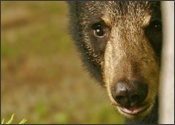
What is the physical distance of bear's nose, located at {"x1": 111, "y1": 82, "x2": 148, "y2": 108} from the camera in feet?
14.3

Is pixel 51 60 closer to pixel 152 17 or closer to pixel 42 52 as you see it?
pixel 42 52

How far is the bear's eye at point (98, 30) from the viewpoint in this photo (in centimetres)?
525

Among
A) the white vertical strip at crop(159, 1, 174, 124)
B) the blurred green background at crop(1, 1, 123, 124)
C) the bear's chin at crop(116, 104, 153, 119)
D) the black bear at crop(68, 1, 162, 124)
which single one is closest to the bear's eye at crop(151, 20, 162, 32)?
Answer: the black bear at crop(68, 1, 162, 124)

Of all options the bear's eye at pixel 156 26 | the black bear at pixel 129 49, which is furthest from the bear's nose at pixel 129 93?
the bear's eye at pixel 156 26

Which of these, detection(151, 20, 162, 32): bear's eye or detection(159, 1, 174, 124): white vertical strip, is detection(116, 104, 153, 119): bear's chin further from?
detection(159, 1, 174, 124): white vertical strip

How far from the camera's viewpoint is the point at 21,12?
46.3 ft

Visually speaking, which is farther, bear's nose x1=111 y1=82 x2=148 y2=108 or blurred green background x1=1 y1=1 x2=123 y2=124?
blurred green background x1=1 y1=1 x2=123 y2=124

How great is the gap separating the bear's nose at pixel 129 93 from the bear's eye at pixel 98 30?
0.82 meters

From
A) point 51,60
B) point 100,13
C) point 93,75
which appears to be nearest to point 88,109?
point 51,60

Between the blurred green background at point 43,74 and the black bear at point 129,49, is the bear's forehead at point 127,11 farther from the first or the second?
the blurred green background at point 43,74

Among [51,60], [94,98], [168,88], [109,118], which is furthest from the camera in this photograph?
[51,60]

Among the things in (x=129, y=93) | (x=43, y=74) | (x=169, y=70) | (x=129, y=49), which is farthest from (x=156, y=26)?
(x=43, y=74)

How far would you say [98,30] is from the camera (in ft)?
17.5

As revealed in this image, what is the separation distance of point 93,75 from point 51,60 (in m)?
6.94
